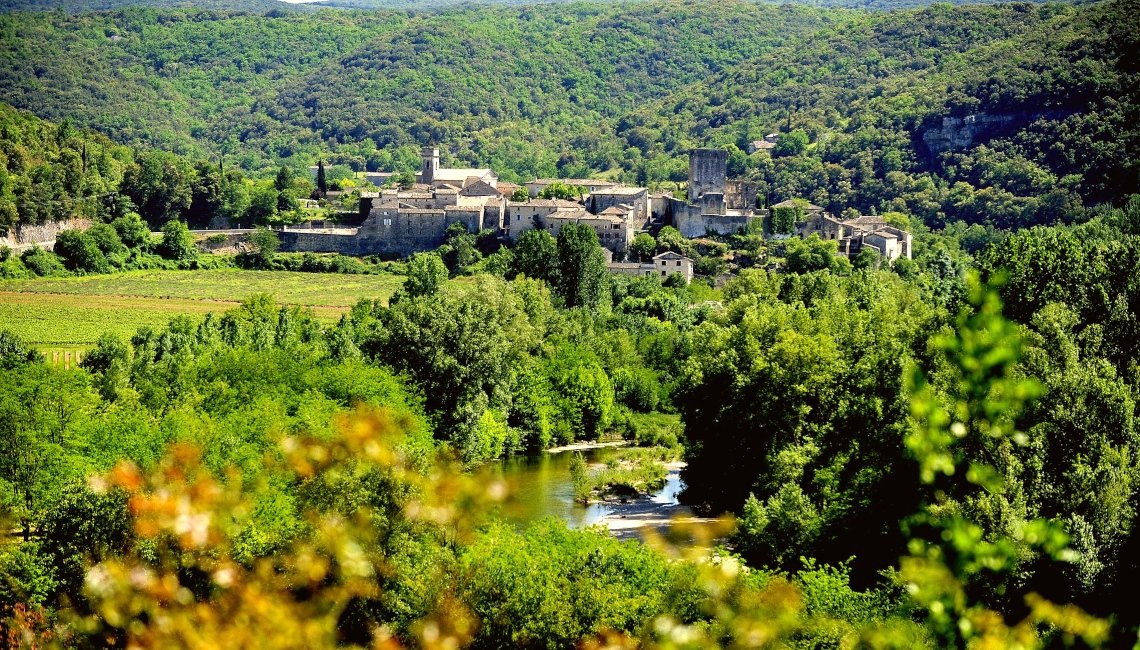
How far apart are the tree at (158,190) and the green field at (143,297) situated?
1413 cm

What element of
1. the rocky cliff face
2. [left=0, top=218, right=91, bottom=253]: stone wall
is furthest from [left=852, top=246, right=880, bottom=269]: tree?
[left=0, top=218, right=91, bottom=253]: stone wall

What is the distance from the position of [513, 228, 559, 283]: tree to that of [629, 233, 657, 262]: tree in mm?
10925

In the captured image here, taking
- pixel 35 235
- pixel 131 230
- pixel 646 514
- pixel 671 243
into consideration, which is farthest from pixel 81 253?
pixel 646 514

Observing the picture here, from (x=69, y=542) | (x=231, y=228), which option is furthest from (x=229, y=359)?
(x=231, y=228)

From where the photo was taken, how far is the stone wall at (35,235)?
81.7 m

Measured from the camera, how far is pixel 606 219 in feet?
259

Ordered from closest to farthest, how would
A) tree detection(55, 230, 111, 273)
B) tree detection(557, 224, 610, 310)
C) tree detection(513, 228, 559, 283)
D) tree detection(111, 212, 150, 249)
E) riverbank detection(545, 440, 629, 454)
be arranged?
riverbank detection(545, 440, 629, 454) < tree detection(557, 224, 610, 310) < tree detection(513, 228, 559, 283) < tree detection(55, 230, 111, 273) < tree detection(111, 212, 150, 249)

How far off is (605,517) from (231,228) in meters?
65.9

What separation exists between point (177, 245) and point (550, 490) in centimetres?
5380

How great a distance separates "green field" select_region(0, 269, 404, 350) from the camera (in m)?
59.5

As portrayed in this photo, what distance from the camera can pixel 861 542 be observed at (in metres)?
25.8

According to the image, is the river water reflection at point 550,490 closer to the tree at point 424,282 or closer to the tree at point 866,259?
the tree at point 424,282

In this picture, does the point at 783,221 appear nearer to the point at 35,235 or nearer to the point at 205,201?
the point at 205,201

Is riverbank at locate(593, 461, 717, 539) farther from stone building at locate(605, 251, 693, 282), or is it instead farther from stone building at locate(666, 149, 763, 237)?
stone building at locate(666, 149, 763, 237)
